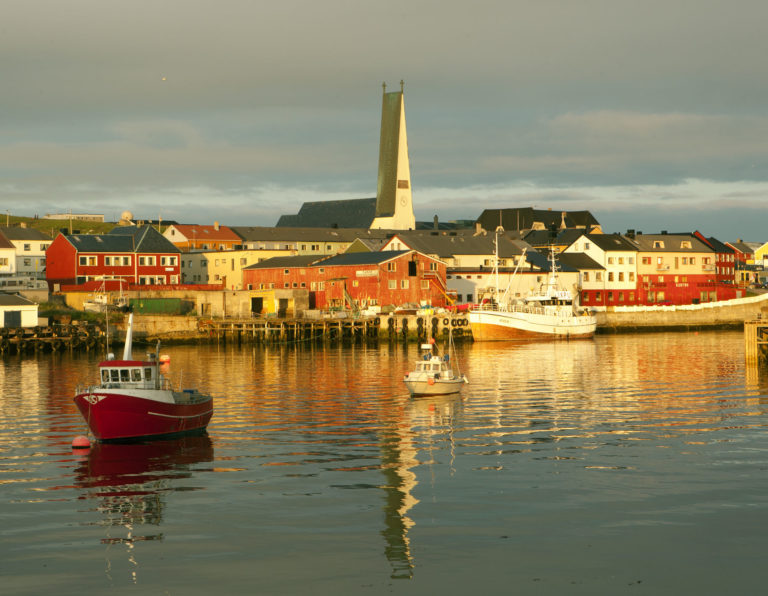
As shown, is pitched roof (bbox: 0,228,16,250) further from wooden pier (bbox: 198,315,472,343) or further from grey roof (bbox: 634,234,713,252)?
grey roof (bbox: 634,234,713,252)

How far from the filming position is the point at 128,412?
3616 cm

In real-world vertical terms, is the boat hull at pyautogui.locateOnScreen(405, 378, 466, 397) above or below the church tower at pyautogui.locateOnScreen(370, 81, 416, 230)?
below

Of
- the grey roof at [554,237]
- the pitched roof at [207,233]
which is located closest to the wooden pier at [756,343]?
the grey roof at [554,237]

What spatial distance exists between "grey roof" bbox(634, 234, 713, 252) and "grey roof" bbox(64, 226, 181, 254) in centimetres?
6982

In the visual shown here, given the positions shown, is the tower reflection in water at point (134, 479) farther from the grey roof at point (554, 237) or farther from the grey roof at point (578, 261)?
the grey roof at point (554, 237)

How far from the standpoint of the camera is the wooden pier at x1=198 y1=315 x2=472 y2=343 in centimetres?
9944

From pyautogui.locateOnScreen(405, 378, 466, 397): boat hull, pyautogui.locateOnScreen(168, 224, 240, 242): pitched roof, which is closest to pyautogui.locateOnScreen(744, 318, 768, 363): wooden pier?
pyautogui.locateOnScreen(405, 378, 466, 397): boat hull

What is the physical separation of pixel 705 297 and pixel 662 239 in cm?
1110

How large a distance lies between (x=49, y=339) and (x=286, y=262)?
3521 centimetres

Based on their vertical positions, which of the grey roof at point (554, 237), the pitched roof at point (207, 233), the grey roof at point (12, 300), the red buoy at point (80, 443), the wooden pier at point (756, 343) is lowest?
the red buoy at point (80, 443)

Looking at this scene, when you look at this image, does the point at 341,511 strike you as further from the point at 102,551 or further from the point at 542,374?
the point at 542,374

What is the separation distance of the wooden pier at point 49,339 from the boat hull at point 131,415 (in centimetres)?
5412

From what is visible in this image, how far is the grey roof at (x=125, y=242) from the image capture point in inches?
4466

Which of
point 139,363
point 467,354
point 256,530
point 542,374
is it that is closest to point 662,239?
point 467,354
